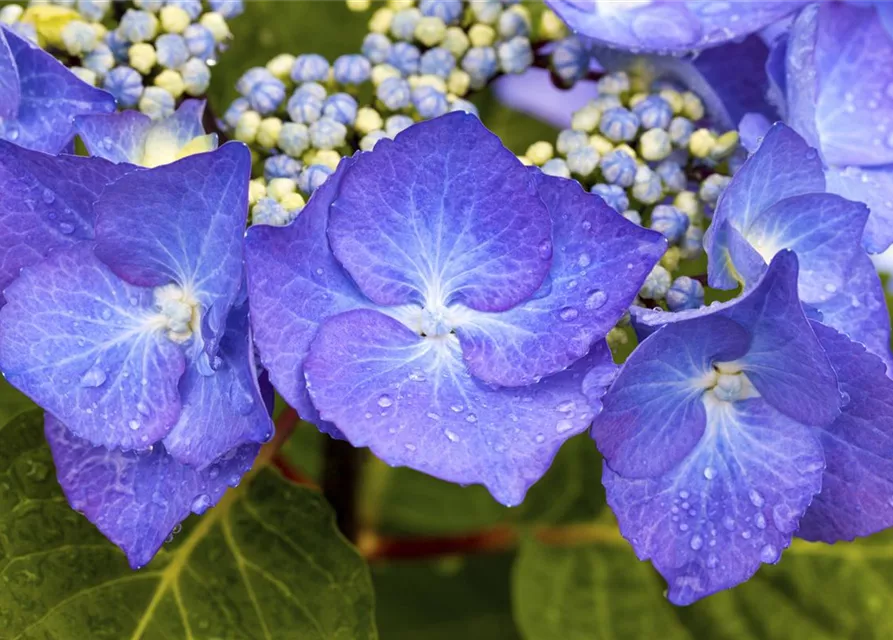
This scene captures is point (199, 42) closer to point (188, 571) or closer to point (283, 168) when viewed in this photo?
point (283, 168)

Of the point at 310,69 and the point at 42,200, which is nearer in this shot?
the point at 42,200

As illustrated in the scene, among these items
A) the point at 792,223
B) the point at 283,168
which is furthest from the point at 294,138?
the point at 792,223

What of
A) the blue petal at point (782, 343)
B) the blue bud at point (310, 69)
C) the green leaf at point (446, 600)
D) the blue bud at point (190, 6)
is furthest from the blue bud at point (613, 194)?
the green leaf at point (446, 600)

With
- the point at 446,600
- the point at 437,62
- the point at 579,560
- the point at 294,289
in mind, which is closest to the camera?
the point at 294,289

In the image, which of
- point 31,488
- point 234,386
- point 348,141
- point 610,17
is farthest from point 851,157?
point 31,488

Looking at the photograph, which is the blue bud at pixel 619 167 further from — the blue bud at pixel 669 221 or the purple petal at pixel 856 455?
the purple petal at pixel 856 455

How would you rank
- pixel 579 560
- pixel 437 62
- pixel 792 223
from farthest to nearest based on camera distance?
pixel 579 560 < pixel 437 62 < pixel 792 223

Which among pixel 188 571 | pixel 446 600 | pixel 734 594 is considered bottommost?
pixel 446 600

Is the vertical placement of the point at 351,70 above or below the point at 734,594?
above
